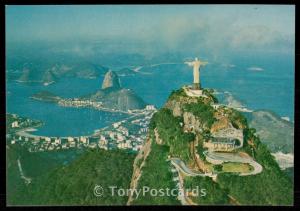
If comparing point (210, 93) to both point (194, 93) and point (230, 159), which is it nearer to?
point (194, 93)

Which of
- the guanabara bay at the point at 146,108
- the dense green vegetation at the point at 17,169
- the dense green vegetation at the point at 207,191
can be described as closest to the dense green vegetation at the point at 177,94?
the guanabara bay at the point at 146,108

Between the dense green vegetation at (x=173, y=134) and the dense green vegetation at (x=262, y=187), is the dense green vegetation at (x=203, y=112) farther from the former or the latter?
the dense green vegetation at (x=262, y=187)

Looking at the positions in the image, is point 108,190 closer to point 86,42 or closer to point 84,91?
point 84,91

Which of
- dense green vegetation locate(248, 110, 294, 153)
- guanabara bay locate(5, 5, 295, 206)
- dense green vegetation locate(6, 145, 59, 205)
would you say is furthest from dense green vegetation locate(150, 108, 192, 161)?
dense green vegetation locate(6, 145, 59, 205)

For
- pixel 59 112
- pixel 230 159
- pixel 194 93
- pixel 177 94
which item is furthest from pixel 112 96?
pixel 230 159
